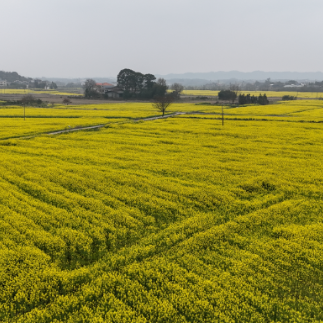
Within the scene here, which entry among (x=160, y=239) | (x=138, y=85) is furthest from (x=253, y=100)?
(x=160, y=239)

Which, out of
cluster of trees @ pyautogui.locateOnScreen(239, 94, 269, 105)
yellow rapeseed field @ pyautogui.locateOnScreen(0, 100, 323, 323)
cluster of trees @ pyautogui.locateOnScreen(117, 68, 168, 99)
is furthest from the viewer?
cluster of trees @ pyautogui.locateOnScreen(117, 68, 168, 99)

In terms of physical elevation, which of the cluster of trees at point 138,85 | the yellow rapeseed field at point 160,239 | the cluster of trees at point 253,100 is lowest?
the yellow rapeseed field at point 160,239

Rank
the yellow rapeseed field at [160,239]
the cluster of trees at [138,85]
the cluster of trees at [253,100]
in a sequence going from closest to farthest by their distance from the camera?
the yellow rapeseed field at [160,239] < the cluster of trees at [253,100] < the cluster of trees at [138,85]

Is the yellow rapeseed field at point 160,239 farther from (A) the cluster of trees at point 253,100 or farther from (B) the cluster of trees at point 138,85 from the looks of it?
(B) the cluster of trees at point 138,85

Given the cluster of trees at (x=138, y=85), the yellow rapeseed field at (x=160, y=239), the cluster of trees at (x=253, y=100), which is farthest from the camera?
the cluster of trees at (x=138, y=85)

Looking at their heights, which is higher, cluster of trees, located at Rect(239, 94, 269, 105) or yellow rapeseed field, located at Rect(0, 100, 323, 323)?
cluster of trees, located at Rect(239, 94, 269, 105)

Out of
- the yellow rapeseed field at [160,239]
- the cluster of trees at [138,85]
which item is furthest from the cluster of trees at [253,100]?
the yellow rapeseed field at [160,239]

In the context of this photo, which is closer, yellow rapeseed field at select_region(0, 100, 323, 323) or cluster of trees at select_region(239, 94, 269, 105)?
yellow rapeseed field at select_region(0, 100, 323, 323)

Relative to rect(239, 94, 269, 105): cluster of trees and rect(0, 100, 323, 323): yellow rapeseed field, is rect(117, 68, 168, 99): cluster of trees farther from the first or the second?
rect(0, 100, 323, 323): yellow rapeseed field

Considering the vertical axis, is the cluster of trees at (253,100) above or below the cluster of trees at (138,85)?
below

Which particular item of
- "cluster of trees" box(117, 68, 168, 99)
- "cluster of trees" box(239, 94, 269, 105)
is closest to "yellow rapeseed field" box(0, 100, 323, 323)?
"cluster of trees" box(239, 94, 269, 105)
